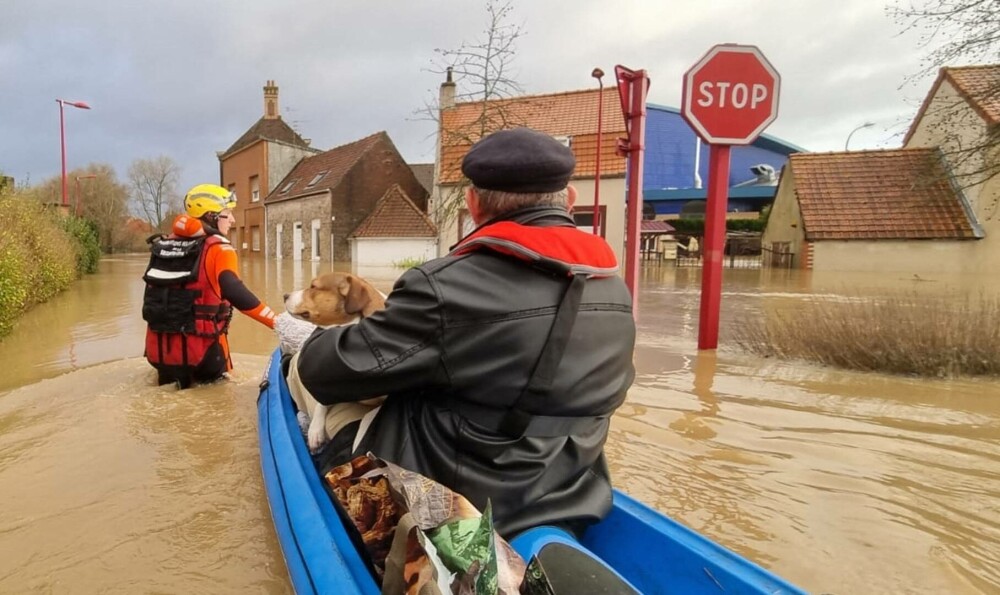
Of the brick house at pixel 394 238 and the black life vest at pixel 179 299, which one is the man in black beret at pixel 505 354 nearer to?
the black life vest at pixel 179 299

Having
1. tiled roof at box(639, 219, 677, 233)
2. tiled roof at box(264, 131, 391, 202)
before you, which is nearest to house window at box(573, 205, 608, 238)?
tiled roof at box(639, 219, 677, 233)

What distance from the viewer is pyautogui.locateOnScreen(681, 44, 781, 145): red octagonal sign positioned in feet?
19.6

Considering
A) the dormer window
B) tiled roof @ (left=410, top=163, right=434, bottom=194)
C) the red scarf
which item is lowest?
the red scarf

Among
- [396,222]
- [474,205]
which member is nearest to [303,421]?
[474,205]

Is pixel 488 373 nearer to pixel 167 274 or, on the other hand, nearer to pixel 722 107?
pixel 167 274

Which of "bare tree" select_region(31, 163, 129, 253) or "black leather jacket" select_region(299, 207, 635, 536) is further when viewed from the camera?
"bare tree" select_region(31, 163, 129, 253)

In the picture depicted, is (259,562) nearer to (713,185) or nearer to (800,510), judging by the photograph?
(800,510)

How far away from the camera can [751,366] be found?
21.5 feet

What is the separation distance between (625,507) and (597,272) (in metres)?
0.81

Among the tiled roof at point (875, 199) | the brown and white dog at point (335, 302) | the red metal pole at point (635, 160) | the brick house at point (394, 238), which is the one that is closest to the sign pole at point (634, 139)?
the red metal pole at point (635, 160)

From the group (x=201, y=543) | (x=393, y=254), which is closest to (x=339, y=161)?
(x=393, y=254)

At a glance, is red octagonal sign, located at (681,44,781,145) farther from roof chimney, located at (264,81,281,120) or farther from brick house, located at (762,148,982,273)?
roof chimney, located at (264,81,281,120)

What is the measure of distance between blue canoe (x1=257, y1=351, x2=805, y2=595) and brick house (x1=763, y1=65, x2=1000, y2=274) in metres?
17.5

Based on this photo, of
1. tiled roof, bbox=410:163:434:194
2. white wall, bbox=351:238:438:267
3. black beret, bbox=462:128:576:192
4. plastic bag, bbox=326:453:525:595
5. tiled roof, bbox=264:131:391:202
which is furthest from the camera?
tiled roof, bbox=410:163:434:194
